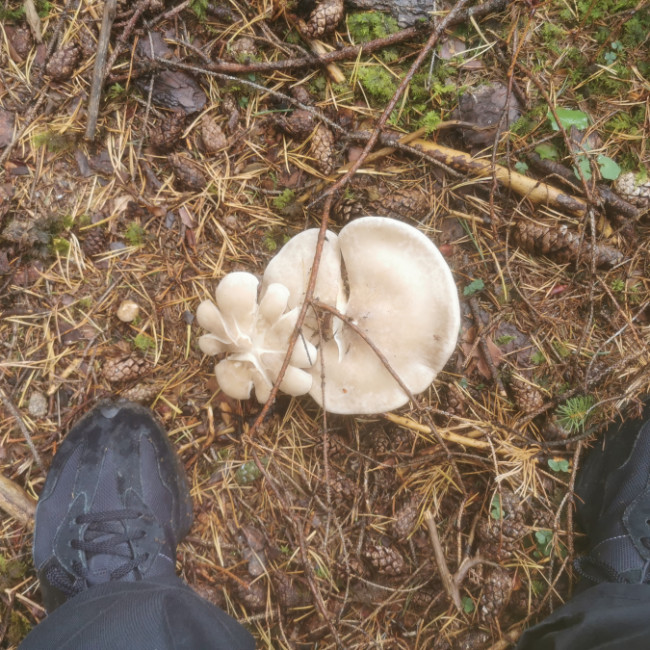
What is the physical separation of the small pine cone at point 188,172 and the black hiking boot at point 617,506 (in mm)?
2846

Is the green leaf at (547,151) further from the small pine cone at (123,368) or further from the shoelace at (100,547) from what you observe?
the shoelace at (100,547)

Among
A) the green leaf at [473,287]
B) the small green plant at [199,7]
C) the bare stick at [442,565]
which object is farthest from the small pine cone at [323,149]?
the bare stick at [442,565]

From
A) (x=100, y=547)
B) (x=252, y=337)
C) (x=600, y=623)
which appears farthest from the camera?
(x=100, y=547)

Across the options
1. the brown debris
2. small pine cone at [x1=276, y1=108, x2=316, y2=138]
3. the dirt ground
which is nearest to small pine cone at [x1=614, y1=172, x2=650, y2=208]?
the dirt ground

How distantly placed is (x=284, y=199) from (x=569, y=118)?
1.72m

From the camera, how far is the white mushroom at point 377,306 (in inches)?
102

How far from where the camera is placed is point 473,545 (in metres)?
3.05

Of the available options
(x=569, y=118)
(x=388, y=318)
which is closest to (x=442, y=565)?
(x=388, y=318)

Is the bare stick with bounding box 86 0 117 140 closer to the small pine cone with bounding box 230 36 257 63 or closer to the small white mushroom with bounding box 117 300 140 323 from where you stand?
the small pine cone with bounding box 230 36 257 63

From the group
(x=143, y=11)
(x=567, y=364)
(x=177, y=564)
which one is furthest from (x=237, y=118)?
(x=177, y=564)

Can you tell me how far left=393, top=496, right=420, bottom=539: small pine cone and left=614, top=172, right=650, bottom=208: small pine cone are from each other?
214 cm

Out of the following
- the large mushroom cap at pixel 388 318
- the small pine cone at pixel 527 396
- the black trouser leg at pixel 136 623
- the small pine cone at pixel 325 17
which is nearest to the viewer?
the black trouser leg at pixel 136 623

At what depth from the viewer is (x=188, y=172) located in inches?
122

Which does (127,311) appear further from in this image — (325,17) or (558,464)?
(558,464)
